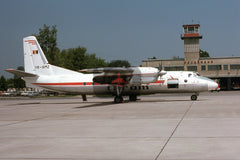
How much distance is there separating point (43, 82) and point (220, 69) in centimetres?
5449

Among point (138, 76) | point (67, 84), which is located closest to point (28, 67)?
point (67, 84)

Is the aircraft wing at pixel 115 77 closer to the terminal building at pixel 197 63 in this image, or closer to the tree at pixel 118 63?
the terminal building at pixel 197 63

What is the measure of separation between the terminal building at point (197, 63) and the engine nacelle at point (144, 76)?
149ft

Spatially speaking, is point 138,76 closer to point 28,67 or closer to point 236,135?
point 28,67

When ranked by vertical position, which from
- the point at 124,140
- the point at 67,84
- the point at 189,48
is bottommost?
the point at 124,140

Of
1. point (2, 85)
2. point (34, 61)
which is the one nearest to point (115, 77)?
point (34, 61)

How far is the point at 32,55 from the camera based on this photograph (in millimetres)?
32688

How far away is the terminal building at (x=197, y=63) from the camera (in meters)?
72.8

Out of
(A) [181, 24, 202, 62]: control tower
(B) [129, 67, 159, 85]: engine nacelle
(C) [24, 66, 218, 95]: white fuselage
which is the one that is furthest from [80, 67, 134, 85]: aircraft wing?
(A) [181, 24, 202, 62]: control tower

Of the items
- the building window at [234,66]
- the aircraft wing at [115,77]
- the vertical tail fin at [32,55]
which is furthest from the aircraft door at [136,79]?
the building window at [234,66]

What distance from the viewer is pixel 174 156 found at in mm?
6969

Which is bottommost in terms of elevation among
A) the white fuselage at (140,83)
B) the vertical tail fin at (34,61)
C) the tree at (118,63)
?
the white fuselage at (140,83)

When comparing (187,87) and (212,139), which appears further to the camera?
(187,87)

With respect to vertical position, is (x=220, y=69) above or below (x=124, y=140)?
above
